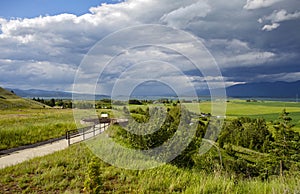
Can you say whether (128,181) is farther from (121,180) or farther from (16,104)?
(16,104)

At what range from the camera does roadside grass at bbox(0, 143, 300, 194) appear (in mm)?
7328

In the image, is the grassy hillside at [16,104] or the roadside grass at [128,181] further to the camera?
the grassy hillside at [16,104]

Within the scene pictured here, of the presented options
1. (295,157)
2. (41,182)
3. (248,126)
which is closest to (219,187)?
(41,182)

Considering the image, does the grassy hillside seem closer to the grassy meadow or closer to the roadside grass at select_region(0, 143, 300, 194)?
the grassy meadow

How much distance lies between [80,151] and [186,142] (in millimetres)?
5114

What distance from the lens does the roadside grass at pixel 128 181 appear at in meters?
7.33

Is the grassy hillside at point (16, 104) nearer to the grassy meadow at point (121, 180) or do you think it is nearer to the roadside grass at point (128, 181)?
the grassy meadow at point (121, 180)

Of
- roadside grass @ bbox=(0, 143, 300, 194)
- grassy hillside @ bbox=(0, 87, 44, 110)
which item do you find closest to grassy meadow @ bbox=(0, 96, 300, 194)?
roadside grass @ bbox=(0, 143, 300, 194)

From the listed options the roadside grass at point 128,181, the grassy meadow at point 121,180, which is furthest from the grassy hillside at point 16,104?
→ the roadside grass at point 128,181

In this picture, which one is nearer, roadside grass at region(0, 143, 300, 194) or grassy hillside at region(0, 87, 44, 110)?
roadside grass at region(0, 143, 300, 194)

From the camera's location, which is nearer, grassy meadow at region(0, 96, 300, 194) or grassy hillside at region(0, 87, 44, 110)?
grassy meadow at region(0, 96, 300, 194)

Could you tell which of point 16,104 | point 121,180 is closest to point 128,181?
point 121,180

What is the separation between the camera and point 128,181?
8938 millimetres

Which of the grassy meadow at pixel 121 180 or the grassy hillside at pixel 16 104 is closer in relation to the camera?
the grassy meadow at pixel 121 180
